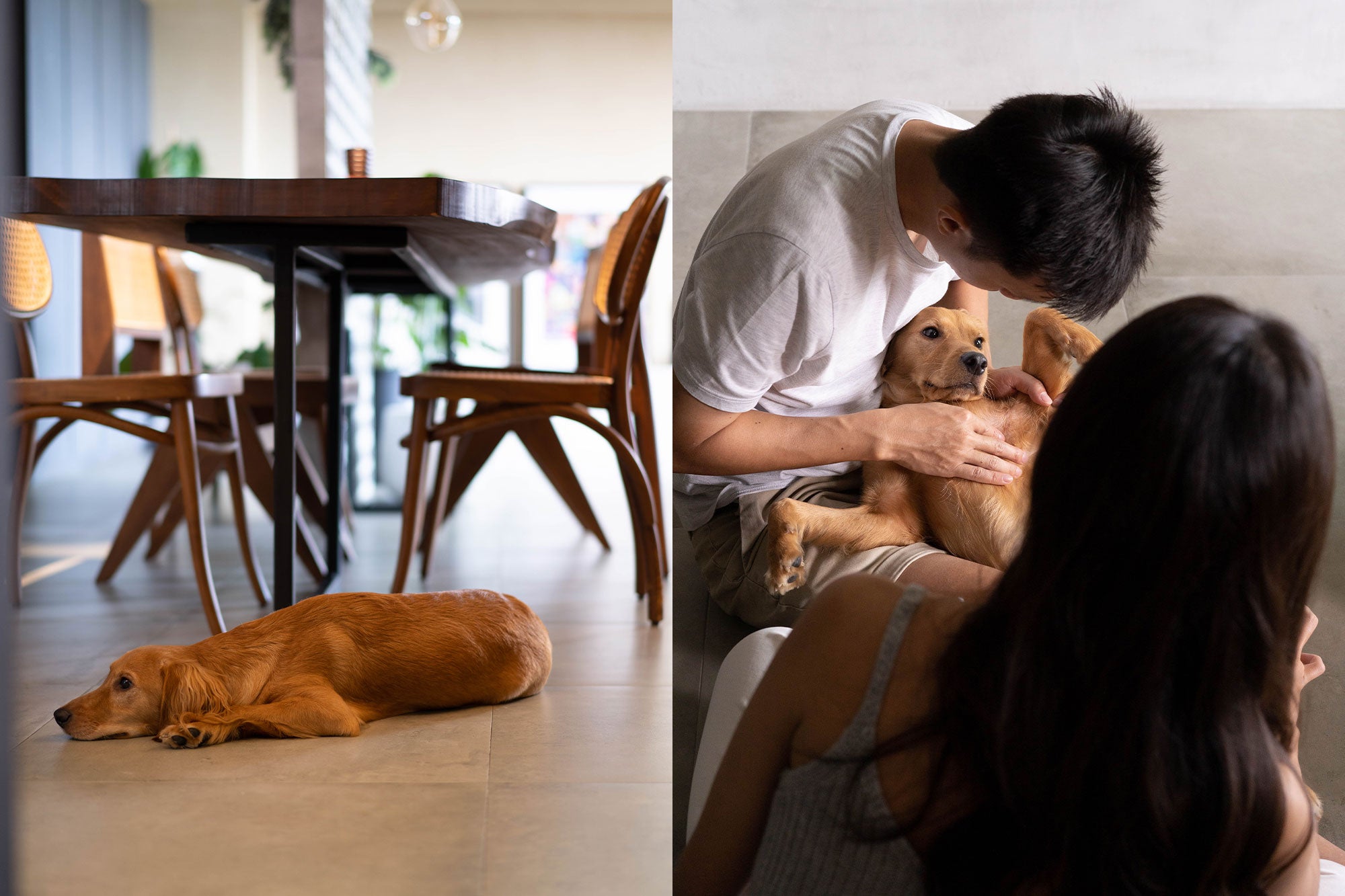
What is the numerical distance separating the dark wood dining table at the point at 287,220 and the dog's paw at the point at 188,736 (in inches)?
17.6

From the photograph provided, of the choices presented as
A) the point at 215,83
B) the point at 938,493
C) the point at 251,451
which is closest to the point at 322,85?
the point at 251,451

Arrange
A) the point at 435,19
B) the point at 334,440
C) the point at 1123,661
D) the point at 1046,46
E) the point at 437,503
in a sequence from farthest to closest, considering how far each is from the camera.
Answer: the point at 435,19
the point at 437,503
the point at 334,440
the point at 1046,46
the point at 1123,661

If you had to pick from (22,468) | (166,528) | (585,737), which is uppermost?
(22,468)

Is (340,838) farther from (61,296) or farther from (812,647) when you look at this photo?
(61,296)

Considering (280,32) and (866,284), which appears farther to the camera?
(280,32)

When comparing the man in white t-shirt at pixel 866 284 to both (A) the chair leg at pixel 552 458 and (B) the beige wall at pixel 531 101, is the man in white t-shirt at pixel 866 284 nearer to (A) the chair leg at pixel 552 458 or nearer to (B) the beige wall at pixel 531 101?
(A) the chair leg at pixel 552 458

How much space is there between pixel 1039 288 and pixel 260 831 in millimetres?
1052

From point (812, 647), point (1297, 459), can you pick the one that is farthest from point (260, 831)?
point (1297, 459)

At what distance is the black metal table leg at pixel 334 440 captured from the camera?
2.41m

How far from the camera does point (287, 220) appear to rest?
1.84m

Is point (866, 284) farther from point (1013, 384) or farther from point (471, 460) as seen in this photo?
point (471, 460)

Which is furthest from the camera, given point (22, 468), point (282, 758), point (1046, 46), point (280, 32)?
point (280, 32)

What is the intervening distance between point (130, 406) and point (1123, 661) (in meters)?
1.97

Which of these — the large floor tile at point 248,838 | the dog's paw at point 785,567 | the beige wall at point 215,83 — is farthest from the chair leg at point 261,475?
the beige wall at point 215,83
